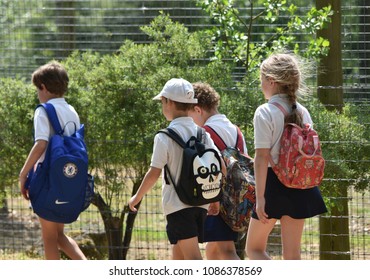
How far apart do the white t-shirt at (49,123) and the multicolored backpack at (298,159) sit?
1.68 meters

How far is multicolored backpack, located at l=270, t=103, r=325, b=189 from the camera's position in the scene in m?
5.14

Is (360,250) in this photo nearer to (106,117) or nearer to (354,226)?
(354,226)

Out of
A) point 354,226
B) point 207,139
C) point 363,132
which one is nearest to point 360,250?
point 354,226

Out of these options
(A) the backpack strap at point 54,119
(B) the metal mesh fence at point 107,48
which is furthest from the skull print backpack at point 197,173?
(B) the metal mesh fence at point 107,48

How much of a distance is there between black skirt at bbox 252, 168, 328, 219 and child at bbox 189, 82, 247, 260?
1.95ft

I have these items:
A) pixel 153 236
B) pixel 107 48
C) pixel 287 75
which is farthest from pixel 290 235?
pixel 107 48

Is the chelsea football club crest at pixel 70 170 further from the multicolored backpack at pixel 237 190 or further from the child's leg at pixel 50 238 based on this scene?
the multicolored backpack at pixel 237 190

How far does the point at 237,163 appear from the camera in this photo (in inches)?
222

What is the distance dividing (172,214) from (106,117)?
2399 millimetres

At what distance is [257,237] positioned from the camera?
5.39m

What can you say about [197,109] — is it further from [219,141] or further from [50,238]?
[50,238]

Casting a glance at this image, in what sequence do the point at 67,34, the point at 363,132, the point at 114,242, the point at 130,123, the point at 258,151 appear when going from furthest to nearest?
the point at 67,34
the point at 114,242
the point at 130,123
the point at 363,132
the point at 258,151

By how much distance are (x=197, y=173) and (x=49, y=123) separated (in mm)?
1378

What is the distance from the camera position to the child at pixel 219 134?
5766mm
